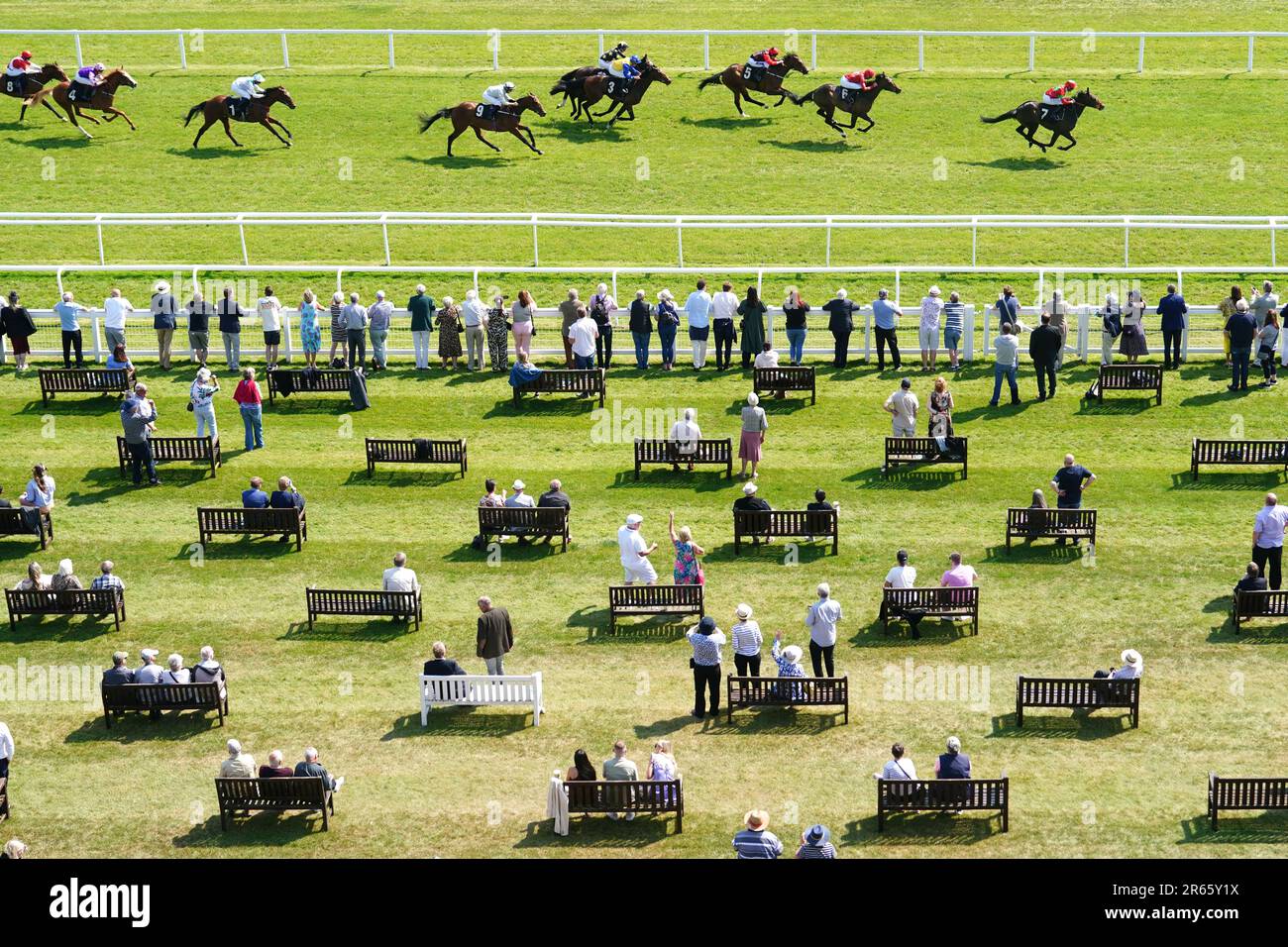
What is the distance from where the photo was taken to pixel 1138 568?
865 inches

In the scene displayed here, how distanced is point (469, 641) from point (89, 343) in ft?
44.9

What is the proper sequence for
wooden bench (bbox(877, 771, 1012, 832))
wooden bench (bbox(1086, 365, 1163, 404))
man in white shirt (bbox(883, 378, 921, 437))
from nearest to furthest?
wooden bench (bbox(877, 771, 1012, 832)) → man in white shirt (bbox(883, 378, 921, 437)) → wooden bench (bbox(1086, 365, 1163, 404))

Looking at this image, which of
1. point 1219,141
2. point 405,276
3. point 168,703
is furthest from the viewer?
point 1219,141

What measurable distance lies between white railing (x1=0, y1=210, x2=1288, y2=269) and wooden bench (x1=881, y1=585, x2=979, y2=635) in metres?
13.5

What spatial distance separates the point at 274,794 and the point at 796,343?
1422 cm

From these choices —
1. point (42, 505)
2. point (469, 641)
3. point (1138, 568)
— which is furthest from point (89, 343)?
point (1138, 568)

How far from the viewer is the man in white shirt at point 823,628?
19125 millimetres

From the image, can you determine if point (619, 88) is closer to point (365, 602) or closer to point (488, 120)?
point (488, 120)

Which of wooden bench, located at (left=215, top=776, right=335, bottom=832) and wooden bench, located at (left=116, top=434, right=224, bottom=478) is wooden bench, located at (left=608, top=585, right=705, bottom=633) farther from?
wooden bench, located at (left=116, top=434, right=224, bottom=478)

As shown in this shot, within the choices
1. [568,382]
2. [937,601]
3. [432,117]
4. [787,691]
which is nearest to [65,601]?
[787,691]

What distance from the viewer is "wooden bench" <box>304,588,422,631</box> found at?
20.9m

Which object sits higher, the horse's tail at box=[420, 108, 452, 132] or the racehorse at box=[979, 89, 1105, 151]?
the horse's tail at box=[420, 108, 452, 132]

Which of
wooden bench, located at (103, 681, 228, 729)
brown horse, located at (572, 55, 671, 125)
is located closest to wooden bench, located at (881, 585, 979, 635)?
wooden bench, located at (103, 681, 228, 729)
